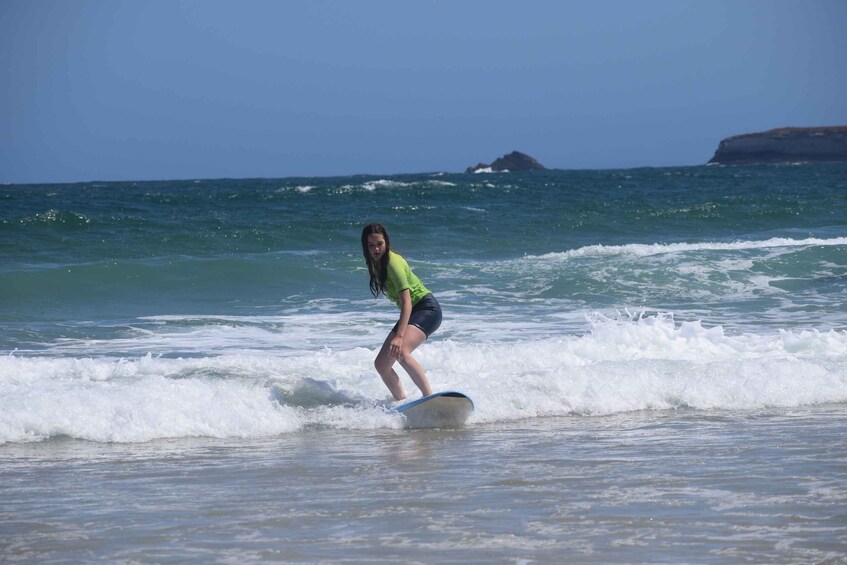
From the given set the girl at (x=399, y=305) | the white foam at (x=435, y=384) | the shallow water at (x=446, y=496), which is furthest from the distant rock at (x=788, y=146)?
the girl at (x=399, y=305)

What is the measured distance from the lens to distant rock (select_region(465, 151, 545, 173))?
11588cm

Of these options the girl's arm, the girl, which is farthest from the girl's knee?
the girl's arm

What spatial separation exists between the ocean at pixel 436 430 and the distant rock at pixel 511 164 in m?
97.8

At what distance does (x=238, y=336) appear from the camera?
39.1 feet

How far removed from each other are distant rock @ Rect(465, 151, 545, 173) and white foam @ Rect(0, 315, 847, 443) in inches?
4198

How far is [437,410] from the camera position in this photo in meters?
7.60

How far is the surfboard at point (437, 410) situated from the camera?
7523 millimetres

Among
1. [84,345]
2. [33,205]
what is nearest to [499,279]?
[84,345]

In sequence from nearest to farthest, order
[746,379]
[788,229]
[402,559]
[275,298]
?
[402,559]
[746,379]
[275,298]
[788,229]

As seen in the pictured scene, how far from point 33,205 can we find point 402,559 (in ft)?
109

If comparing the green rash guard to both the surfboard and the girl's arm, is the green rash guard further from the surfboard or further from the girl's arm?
the surfboard

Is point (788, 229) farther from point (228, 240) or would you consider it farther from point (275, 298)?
point (275, 298)

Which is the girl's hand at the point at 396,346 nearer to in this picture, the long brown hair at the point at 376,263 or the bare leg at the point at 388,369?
the bare leg at the point at 388,369

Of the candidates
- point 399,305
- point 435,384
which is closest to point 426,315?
point 399,305
